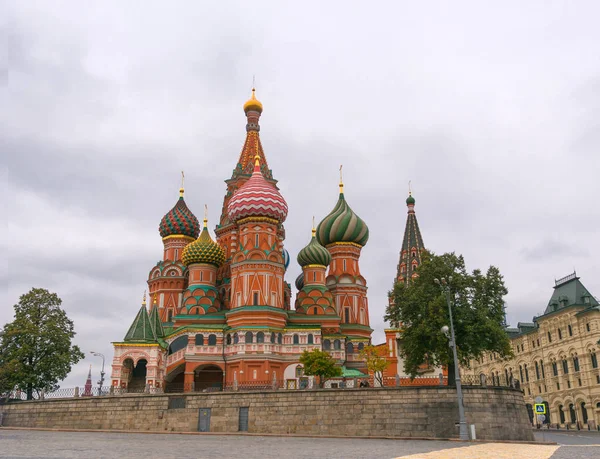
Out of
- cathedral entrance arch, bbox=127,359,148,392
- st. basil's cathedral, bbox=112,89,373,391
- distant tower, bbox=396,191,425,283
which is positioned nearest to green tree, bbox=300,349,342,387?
st. basil's cathedral, bbox=112,89,373,391

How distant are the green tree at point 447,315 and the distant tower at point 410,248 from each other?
3390 centimetres

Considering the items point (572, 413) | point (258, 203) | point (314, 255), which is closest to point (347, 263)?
point (314, 255)

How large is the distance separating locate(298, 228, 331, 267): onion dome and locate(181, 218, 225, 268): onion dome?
7.48 metres

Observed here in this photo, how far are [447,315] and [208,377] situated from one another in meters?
→ 22.9

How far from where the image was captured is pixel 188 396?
33.3m

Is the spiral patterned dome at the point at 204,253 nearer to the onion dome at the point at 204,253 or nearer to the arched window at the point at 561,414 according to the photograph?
the onion dome at the point at 204,253

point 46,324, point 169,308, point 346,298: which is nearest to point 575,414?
point 346,298

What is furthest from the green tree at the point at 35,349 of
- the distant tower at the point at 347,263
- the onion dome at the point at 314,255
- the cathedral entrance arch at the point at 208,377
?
the distant tower at the point at 347,263

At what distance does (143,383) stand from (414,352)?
22.8 metres

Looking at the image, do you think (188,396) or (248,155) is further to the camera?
(248,155)

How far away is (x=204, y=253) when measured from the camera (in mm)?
51469

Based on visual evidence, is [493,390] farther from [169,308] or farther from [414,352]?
[169,308]

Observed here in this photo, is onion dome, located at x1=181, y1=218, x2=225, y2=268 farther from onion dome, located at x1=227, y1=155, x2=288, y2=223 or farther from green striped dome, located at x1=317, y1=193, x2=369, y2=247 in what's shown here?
green striped dome, located at x1=317, y1=193, x2=369, y2=247

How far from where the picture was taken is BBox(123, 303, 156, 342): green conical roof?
143 feet
